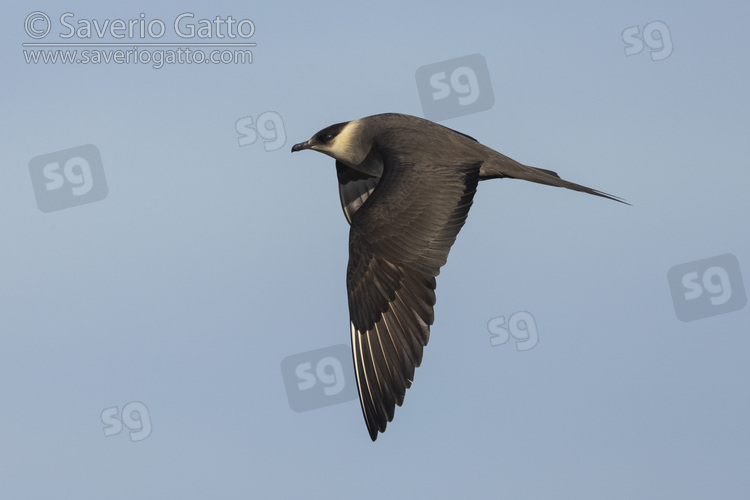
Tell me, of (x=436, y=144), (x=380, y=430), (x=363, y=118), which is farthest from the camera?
(x=363, y=118)

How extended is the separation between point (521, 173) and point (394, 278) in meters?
2.13

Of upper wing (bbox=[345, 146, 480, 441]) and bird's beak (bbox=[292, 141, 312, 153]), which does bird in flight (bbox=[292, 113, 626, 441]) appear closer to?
upper wing (bbox=[345, 146, 480, 441])

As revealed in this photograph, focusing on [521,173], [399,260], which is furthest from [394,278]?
[521,173]

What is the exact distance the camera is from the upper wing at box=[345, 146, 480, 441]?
10586 millimetres

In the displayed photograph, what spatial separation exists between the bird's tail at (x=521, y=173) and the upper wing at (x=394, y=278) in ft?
3.13

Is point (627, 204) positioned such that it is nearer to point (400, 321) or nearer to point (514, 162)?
point (514, 162)

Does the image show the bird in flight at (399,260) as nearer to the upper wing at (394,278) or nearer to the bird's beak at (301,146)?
the upper wing at (394,278)

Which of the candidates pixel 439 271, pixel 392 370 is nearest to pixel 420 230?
pixel 439 271

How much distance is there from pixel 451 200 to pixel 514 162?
139 centimetres

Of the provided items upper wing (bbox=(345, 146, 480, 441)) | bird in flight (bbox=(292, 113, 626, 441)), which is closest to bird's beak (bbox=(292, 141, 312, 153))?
bird in flight (bbox=(292, 113, 626, 441))

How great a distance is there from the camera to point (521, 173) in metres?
12.1

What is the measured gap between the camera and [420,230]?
10781mm

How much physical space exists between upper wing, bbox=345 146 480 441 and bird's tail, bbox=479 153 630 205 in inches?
37.5

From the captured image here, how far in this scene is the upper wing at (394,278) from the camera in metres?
10.6
